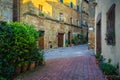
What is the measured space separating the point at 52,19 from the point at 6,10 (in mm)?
8647

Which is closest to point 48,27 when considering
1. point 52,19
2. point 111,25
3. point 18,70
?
point 52,19

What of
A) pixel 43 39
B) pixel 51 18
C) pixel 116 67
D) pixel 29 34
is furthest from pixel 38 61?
pixel 51 18

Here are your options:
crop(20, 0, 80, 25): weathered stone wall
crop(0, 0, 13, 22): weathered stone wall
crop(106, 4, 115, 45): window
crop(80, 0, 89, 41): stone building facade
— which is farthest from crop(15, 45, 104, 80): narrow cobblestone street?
crop(80, 0, 89, 41): stone building facade

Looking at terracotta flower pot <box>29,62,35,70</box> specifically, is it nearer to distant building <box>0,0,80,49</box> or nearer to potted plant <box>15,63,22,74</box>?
potted plant <box>15,63,22,74</box>

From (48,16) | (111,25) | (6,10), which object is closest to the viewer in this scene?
(111,25)

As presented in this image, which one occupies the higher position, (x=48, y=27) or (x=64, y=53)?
(x=48, y=27)

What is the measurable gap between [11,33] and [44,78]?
6.16 feet

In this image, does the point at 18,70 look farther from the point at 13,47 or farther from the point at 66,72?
the point at 66,72

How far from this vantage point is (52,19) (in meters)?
29.2

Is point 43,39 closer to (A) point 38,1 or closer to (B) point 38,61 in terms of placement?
(A) point 38,1

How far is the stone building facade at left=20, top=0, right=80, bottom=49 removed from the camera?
23936 mm

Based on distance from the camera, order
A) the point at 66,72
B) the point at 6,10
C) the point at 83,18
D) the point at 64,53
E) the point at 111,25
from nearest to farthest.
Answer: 1. the point at 66,72
2. the point at 111,25
3. the point at 64,53
4. the point at 6,10
5. the point at 83,18

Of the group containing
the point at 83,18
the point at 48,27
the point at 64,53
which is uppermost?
the point at 83,18

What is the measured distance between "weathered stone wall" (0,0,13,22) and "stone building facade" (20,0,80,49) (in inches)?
54.3
